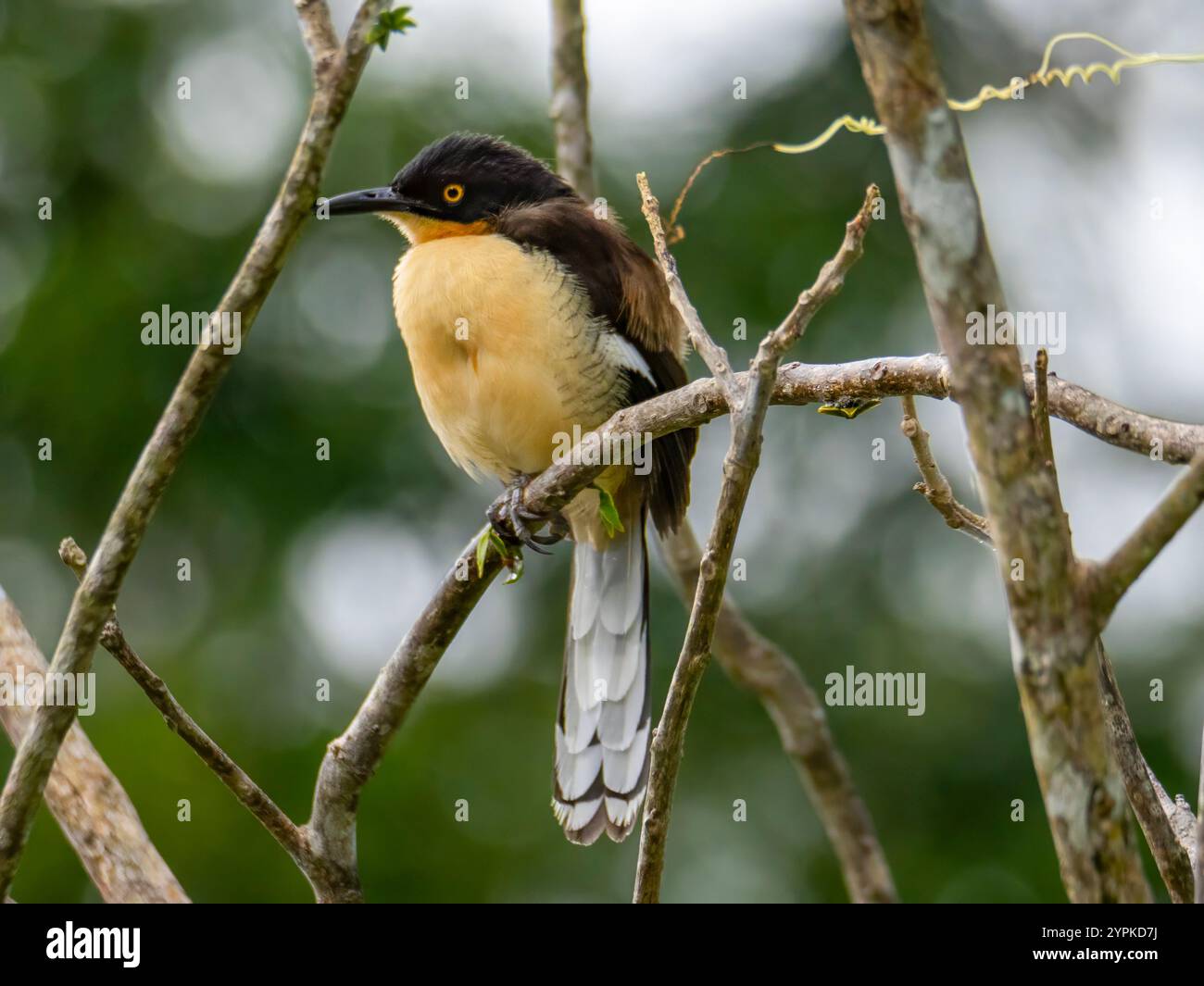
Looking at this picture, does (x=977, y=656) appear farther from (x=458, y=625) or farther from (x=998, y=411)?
(x=998, y=411)

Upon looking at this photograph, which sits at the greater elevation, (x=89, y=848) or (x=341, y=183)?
(x=341, y=183)

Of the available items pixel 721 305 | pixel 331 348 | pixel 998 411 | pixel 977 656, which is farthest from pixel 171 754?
pixel 998 411

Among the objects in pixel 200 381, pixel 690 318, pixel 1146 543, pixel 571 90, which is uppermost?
pixel 571 90

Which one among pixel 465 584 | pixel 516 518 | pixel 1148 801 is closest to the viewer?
pixel 1148 801

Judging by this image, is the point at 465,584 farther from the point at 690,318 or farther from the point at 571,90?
the point at 571,90

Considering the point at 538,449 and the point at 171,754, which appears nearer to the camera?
the point at 538,449

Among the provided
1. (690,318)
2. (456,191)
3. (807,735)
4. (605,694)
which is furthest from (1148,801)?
(456,191)

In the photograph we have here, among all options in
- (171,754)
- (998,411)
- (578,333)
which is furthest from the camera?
(171,754)

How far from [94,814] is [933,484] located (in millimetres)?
2203

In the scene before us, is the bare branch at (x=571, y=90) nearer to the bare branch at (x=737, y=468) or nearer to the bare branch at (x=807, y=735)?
the bare branch at (x=807, y=735)

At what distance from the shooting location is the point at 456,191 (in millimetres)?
4840

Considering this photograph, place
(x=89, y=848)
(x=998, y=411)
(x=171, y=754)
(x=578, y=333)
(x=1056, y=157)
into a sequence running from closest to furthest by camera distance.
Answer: (x=998, y=411), (x=89, y=848), (x=578, y=333), (x=171, y=754), (x=1056, y=157)
